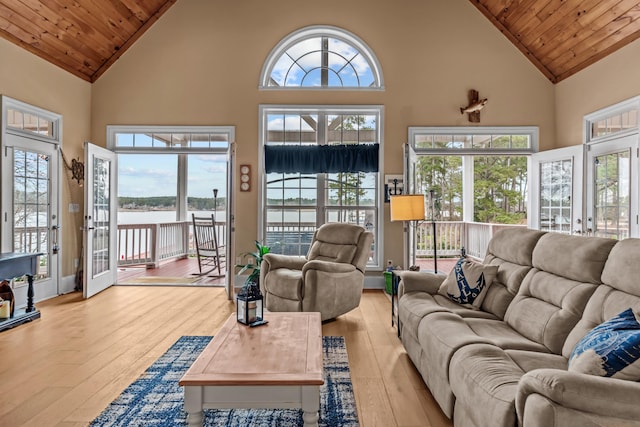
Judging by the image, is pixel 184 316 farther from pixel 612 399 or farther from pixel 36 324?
pixel 612 399

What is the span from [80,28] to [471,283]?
5.25 meters

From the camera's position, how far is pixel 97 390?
2467mm

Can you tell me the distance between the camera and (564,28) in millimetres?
4609

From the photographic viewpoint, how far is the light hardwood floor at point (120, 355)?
2240mm

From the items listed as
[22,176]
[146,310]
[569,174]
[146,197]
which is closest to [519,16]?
[569,174]

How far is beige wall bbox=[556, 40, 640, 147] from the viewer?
165 inches

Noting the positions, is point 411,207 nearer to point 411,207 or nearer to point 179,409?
point 411,207

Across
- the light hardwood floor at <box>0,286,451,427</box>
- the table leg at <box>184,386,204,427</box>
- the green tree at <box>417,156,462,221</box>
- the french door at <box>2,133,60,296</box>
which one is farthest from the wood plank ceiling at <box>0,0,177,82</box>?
the green tree at <box>417,156,462,221</box>

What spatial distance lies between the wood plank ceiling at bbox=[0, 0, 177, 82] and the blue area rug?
398 centimetres

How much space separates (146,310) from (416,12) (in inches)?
207

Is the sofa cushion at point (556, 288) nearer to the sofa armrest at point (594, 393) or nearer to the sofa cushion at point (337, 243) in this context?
the sofa armrest at point (594, 393)

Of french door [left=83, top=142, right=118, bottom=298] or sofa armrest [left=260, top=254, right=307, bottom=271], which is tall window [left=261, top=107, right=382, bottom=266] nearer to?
sofa armrest [left=260, top=254, right=307, bottom=271]

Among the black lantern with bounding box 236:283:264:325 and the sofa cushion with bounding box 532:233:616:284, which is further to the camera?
the black lantern with bounding box 236:283:264:325

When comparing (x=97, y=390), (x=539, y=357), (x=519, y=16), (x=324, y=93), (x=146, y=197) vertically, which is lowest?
(x=97, y=390)
